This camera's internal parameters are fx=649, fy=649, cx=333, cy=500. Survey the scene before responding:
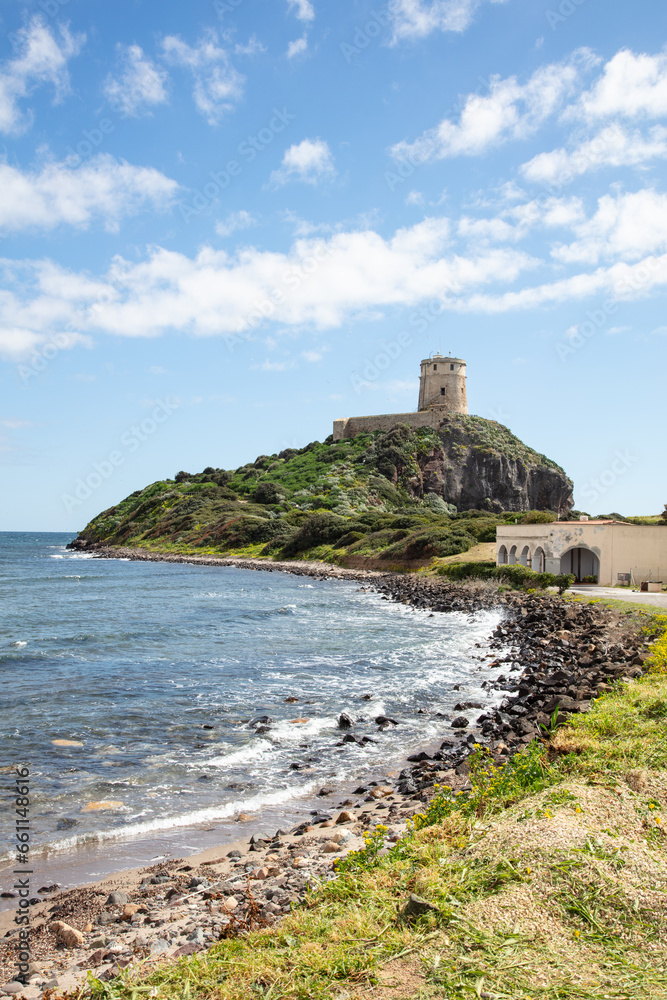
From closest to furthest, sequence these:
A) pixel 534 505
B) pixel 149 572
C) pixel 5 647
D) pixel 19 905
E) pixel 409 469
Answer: pixel 19 905
pixel 5 647
pixel 149 572
pixel 409 469
pixel 534 505

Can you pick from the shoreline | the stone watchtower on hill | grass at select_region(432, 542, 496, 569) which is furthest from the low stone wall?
grass at select_region(432, 542, 496, 569)

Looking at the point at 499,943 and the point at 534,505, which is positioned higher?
the point at 534,505

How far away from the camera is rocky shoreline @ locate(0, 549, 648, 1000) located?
5219 mm

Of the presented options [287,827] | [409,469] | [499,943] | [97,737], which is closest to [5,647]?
[97,737]

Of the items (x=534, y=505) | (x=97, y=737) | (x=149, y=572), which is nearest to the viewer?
(x=97, y=737)

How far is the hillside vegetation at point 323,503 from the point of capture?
218ft

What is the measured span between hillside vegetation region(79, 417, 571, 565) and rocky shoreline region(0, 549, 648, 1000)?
40496mm

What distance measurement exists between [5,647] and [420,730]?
15033mm

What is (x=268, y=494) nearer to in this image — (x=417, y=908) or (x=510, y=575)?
(x=510, y=575)

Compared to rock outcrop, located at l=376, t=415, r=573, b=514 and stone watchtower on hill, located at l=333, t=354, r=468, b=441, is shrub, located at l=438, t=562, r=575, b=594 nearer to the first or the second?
rock outcrop, located at l=376, t=415, r=573, b=514

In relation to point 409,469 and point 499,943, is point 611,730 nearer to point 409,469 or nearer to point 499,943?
point 499,943

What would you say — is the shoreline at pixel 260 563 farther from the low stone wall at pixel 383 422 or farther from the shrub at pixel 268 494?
the low stone wall at pixel 383 422

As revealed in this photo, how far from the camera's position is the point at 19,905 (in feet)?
20.7

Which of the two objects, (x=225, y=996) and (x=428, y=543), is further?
(x=428, y=543)
